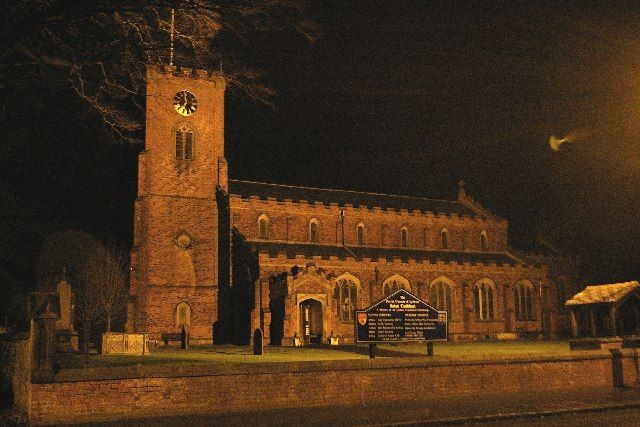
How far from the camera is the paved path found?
46.2 feet

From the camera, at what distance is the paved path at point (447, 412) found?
46.2ft

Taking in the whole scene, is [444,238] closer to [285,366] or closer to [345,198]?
[345,198]

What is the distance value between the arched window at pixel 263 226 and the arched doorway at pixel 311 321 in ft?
24.2

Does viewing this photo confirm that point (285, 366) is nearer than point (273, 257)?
Answer: Yes

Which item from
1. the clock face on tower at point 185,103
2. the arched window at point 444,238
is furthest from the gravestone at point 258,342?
the arched window at point 444,238

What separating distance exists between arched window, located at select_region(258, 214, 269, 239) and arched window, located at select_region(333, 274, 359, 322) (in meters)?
6.53

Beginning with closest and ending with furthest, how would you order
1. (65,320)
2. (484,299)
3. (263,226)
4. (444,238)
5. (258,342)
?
(258,342), (65,320), (263,226), (484,299), (444,238)

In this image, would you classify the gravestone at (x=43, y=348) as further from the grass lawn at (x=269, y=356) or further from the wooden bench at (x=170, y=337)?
the wooden bench at (x=170, y=337)

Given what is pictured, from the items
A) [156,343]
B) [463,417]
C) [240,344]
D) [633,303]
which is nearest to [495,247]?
[240,344]

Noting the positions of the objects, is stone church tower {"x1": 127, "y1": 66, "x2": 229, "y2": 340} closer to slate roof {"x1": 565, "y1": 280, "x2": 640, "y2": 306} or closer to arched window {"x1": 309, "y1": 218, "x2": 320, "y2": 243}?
arched window {"x1": 309, "y1": 218, "x2": 320, "y2": 243}

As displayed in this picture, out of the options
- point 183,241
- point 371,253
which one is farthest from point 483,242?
point 183,241

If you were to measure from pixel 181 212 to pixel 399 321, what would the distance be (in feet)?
94.8

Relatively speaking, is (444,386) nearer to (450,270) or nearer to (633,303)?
(633,303)

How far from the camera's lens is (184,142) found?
47188 millimetres
